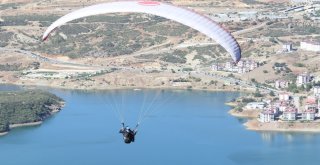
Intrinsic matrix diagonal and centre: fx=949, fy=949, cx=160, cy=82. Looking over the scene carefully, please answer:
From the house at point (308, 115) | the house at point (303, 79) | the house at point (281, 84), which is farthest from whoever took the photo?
the house at point (281, 84)

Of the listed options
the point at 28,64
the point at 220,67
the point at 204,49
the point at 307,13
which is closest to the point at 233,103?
the point at 220,67

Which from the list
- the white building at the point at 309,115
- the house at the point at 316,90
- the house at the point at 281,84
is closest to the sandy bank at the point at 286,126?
the white building at the point at 309,115

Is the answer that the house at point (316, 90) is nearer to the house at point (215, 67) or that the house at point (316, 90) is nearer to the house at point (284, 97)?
the house at point (284, 97)

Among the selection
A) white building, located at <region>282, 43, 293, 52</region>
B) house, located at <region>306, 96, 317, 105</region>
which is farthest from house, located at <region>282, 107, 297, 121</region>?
white building, located at <region>282, 43, 293, 52</region>

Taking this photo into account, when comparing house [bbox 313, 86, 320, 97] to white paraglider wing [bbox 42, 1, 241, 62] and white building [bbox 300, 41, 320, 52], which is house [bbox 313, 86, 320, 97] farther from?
white paraglider wing [bbox 42, 1, 241, 62]

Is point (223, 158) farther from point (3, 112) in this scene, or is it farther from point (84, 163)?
point (3, 112)

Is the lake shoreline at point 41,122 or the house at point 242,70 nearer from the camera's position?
the lake shoreline at point 41,122
